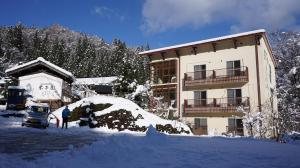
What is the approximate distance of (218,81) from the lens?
35.1m

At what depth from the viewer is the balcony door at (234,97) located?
110 ft

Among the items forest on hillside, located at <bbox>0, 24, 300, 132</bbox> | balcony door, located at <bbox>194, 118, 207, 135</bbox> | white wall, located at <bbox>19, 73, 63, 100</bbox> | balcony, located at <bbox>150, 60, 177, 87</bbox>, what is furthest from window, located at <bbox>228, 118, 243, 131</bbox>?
white wall, located at <bbox>19, 73, 63, 100</bbox>

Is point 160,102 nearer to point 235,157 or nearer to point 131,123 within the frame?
point 131,123

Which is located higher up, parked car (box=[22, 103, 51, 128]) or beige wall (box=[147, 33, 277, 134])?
beige wall (box=[147, 33, 277, 134])

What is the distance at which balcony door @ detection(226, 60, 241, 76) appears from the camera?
113ft

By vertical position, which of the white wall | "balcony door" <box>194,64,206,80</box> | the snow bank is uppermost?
"balcony door" <box>194,64,206,80</box>

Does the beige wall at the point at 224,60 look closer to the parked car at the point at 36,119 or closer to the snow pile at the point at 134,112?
the snow pile at the point at 134,112

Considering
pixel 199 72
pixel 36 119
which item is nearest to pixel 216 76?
pixel 199 72

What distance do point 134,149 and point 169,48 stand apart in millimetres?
29995

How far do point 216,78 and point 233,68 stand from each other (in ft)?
7.29

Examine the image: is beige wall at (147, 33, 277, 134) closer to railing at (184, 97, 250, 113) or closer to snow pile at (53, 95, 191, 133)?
railing at (184, 97, 250, 113)

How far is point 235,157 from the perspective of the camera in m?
9.57

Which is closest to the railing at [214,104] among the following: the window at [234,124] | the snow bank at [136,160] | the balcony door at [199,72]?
the window at [234,124]

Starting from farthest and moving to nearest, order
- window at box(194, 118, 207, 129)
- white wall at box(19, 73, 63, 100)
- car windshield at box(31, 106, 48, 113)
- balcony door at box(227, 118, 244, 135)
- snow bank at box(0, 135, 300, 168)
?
white wall at box(19, 73, 63, 100), window at box(194, 118, 207, 129), balcony door at box(227, 118, 244, 135), car windshield at box(31, 106, 48, 113), snow bank at box(0, 135, 300, 168)
